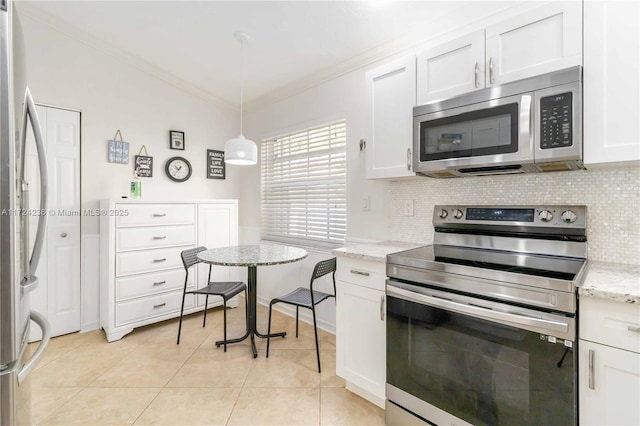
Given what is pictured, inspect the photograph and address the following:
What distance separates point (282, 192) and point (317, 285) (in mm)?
1164

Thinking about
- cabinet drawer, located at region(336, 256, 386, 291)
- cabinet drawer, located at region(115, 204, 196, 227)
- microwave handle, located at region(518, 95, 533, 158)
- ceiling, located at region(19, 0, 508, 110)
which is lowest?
cabinet drawer, located at region(336, 256, 386, 291)

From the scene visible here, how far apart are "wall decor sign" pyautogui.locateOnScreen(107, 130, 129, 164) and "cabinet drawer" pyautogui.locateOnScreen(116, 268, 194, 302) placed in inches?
47.6

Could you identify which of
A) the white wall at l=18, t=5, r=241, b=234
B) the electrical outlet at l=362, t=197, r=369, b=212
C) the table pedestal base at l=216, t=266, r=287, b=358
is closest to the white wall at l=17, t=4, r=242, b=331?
the white wall at l=18, t=5, r=241, b=234

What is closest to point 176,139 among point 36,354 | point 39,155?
point 39,155

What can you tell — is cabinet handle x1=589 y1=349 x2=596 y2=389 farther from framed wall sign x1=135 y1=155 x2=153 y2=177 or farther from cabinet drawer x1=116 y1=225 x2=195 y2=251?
framed wall sign x1=135 y1=155 x2=153 y2=177

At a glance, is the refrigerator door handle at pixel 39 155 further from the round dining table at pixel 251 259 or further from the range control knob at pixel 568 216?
the range control knob at pixel 568 216

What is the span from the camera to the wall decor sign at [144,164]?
3.25m

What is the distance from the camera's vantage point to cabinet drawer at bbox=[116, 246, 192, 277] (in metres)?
2.80

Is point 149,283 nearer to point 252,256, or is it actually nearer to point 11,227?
Answer: point 252,256

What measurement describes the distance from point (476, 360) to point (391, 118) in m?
1.46

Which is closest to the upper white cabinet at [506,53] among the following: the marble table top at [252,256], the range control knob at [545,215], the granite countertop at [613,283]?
the range control knob at [545,215]

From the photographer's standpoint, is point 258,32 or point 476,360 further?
Answer: point 258,32

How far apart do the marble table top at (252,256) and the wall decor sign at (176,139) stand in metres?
1.58

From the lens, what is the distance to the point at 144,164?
3.29 metres
